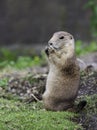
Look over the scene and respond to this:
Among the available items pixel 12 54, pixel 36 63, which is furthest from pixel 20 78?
pixel 12 54

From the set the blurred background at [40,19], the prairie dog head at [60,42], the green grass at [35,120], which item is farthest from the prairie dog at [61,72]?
the blurred background at [40,19]

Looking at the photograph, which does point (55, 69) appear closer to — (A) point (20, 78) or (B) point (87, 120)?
(B) point (87, 120)

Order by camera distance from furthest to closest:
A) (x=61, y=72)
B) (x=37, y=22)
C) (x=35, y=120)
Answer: (x=37, y=22) → (x=61, y=72) → (x=35, y=120)

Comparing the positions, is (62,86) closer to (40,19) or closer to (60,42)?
(60,42)

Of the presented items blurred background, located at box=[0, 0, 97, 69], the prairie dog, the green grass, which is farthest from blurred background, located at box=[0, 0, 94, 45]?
the prairie dog

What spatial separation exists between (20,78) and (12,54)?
19.6 ft

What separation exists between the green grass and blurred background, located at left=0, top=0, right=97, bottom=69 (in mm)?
9577

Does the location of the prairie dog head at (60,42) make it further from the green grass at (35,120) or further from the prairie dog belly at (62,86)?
the green grass at (35,120)

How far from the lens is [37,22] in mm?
16922

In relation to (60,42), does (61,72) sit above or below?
below

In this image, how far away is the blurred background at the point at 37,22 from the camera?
55.0 ft

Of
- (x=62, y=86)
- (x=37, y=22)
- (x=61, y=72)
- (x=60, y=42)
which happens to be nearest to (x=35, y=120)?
(x=62, y=86)

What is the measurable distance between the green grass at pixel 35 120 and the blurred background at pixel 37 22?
31.4ft

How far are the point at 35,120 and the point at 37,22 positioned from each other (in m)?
10.4
